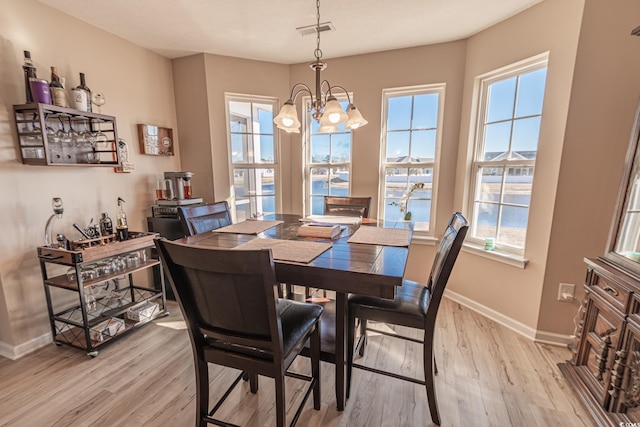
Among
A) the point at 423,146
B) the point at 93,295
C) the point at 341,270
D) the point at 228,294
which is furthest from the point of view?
the point at 423,146

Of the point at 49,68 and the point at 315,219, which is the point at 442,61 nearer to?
the point at 315,219

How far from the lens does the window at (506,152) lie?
86.4 inches

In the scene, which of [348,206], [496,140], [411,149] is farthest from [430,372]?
[411,149]

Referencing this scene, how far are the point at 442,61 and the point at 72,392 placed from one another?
12.4 feet

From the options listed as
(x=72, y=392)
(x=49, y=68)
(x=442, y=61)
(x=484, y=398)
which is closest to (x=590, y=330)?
(x=484, y=398)

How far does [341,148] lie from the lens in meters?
3.18

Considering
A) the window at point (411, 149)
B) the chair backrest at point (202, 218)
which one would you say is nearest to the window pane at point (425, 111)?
the window at point (411, 149)

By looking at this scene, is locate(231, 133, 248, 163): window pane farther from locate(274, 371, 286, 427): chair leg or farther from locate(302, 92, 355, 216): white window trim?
locate(274, 371, 286, 427): chair leg

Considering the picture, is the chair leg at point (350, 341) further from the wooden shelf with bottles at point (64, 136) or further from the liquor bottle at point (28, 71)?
the liquor bottle at point (28, 71)

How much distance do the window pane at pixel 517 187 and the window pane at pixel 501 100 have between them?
0.48 meters

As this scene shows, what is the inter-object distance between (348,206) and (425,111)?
1298mm

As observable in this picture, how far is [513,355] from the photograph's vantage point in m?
1.97

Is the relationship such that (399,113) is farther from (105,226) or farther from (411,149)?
(105,226)

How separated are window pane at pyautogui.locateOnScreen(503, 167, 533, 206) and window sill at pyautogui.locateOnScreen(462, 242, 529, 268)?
44 centimetres
